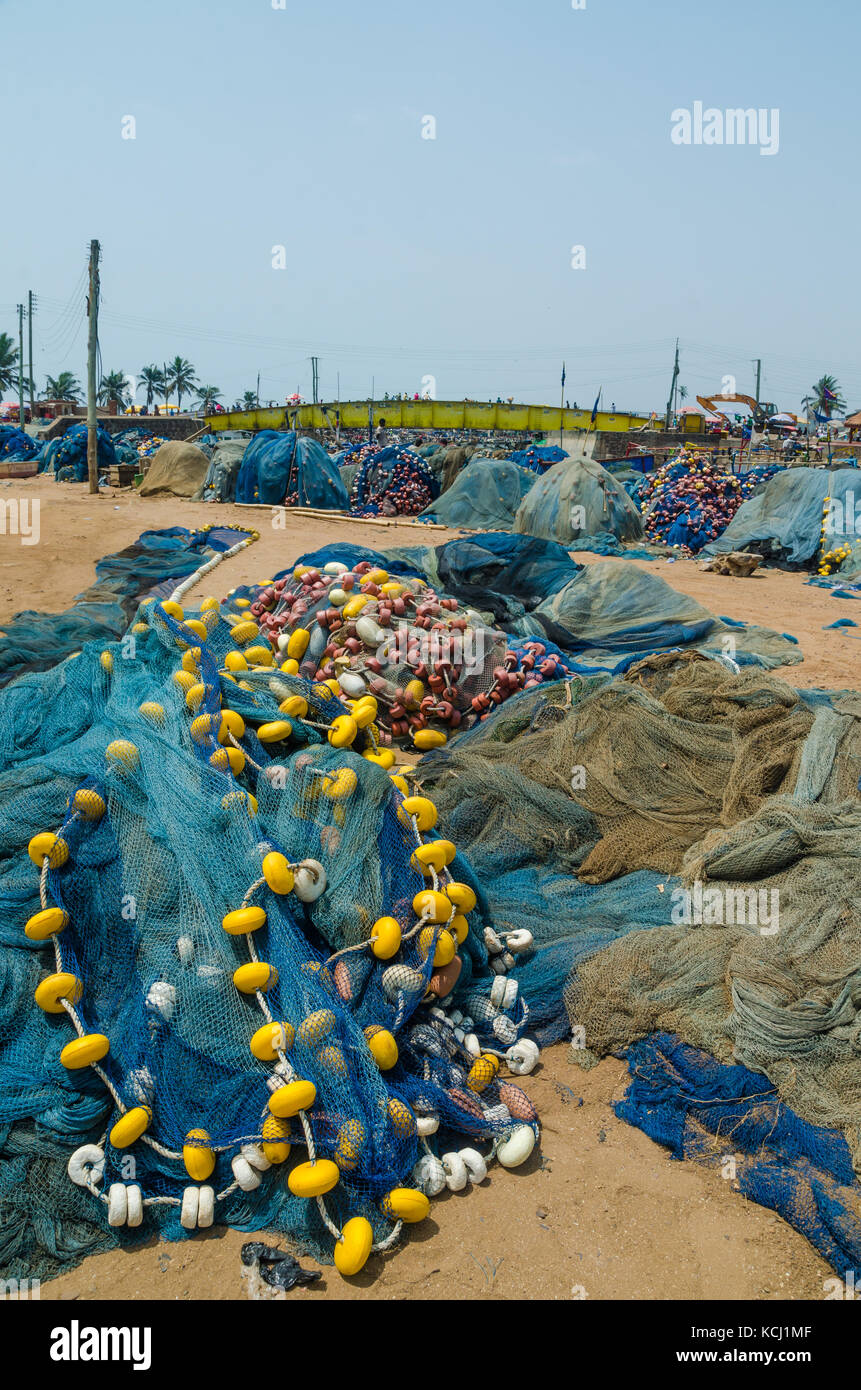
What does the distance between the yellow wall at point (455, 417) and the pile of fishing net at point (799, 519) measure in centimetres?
3067

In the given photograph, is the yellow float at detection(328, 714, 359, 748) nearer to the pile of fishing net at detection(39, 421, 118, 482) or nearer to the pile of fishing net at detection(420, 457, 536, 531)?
the pile of fishing net at detection(420, 457, 536, 531)

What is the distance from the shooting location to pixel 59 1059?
2936 millimetres

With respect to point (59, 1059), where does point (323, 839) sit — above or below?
above

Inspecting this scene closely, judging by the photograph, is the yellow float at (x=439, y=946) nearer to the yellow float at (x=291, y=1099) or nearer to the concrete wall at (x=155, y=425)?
the yellow float at (x=291, y=1099)

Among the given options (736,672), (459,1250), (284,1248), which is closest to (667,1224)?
(459,1250)

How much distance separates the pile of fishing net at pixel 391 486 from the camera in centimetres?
2100

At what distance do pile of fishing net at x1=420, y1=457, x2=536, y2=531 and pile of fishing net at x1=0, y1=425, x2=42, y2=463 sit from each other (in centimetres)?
1852

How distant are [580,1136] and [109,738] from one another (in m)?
2.43

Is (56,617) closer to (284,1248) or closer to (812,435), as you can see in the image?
(284,1248)

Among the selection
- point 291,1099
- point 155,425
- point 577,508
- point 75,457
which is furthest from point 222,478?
point 155,425

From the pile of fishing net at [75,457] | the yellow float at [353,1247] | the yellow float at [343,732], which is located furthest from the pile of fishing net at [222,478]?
the yellow float at [353,1247]

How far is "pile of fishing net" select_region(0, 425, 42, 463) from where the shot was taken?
31625 millimetres

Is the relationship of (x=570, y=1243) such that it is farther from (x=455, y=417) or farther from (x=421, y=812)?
(x=455, y=417)

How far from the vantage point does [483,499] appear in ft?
63.2
